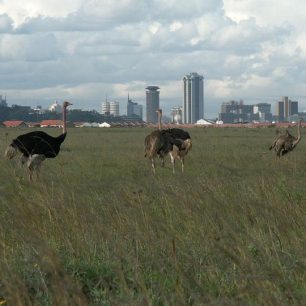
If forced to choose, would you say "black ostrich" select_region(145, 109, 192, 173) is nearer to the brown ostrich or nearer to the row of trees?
the brown ostrich

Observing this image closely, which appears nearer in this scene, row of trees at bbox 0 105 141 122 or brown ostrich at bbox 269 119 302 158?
brown ostrich at bbox 269 119 302 158

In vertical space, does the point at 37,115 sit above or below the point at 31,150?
Result: below

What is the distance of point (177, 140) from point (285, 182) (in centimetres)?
1104

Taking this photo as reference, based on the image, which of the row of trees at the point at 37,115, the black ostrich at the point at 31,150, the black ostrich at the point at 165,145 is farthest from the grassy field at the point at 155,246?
the row of trees at the point at 37,115

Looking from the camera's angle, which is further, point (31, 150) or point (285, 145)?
point (285, 145)

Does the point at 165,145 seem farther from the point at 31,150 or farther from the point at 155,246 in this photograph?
the point at 155,246

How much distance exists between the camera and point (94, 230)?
22.7 feet

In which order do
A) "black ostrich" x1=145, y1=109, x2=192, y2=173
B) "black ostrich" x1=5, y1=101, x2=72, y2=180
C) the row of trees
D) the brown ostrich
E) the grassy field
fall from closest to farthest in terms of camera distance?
the grassy field < "black ostrich" x1=5, y1=101, x2=72, y2=180 < "black ostrich" x1=145, y1=109, x2=192, y2=173 < the brown ostrich < the row of trees

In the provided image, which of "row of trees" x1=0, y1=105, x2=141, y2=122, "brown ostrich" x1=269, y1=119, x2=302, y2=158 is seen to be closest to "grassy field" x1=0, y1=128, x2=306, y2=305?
"brown ostrich" x1=269, y1=119, x2=302, y2=158

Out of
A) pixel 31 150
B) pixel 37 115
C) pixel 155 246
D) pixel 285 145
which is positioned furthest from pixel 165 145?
pixel 37 115

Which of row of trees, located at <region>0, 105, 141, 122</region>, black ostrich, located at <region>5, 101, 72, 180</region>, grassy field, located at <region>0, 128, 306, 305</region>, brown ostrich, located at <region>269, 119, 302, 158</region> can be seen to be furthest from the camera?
row of trees, located at <region>0, 105, 141, 122</region>

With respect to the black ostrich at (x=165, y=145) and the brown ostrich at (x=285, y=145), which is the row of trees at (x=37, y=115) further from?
the black ostrich at (x=165, y=145)

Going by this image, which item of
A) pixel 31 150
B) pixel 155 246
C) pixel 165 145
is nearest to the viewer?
pixel 155 246

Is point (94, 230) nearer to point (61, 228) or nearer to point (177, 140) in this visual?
point (61, 228)
